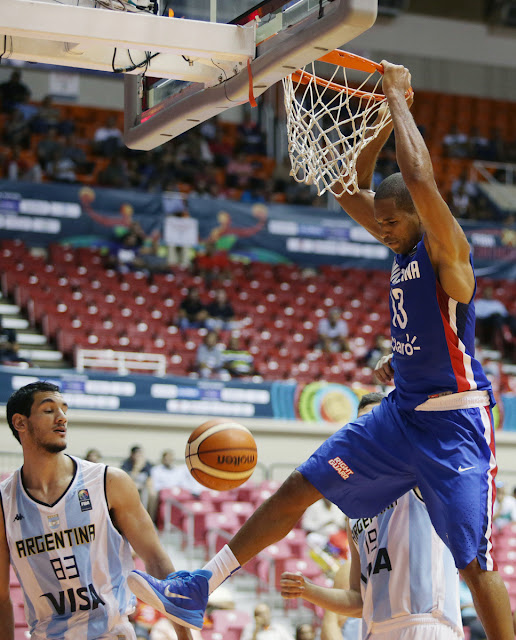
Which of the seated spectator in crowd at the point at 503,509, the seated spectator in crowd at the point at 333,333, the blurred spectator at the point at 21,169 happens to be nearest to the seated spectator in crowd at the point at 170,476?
the seated spectator in crowd at the point at 503,509

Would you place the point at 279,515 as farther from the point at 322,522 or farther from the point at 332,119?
the point at 322,522

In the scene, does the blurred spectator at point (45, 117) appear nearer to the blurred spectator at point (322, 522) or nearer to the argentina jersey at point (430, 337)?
the blurred spectator at point (322, 522)

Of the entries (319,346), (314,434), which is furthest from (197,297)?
(314,434)

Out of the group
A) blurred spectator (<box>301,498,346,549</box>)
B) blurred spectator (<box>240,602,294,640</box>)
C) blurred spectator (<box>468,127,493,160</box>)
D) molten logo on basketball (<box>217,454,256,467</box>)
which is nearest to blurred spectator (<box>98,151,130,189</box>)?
blurred spectator (<box>301,498,346,549</box>)

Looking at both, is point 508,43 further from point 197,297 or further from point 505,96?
point 197,297

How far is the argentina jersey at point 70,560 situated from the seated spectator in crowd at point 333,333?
1210 cm

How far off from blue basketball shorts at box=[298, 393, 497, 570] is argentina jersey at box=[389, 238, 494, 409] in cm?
10

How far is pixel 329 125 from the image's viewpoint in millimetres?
4801

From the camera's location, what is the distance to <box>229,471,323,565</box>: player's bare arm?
13.4ft

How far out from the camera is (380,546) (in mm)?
4090

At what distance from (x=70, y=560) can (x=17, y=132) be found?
15725 millimetres

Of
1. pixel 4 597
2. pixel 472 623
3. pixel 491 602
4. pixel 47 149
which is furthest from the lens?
pixel 47 149

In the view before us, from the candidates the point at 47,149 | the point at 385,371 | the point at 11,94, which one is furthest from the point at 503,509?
the point at 11,94

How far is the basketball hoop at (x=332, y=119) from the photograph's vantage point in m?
4.50
